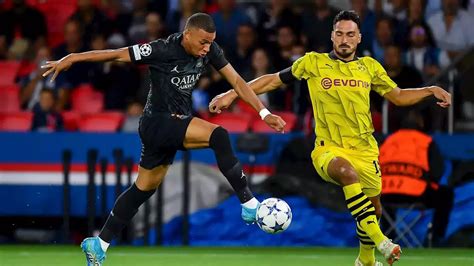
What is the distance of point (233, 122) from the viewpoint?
1700 centimetres

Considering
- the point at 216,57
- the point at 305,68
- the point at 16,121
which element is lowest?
the point at 16,121

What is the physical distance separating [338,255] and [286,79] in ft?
10.6

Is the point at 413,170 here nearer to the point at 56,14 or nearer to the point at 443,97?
the point at 443,97

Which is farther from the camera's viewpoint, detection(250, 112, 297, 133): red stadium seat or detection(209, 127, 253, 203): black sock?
detection(250, 112, 297, 133): red stadium seat

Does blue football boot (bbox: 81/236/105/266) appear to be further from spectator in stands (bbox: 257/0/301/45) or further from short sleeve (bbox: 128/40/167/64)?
spectator in stands (bbox: 257/0/301/45)

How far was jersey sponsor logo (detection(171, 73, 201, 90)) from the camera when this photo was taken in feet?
35.4

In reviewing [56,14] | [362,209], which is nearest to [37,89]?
[56,14]

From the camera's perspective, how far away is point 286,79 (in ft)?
37.3

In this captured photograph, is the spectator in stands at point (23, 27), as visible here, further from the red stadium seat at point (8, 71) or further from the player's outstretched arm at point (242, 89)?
the player's outstretched arm at point (242, 89)

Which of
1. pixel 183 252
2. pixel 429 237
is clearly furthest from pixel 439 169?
pixel 183 252

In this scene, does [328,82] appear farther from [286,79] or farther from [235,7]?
[235,7]

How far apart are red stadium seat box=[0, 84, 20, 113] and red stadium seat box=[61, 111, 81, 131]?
86 cm

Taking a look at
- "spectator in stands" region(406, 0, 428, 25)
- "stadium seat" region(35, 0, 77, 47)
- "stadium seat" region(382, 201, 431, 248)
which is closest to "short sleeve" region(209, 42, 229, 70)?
"stadium seat" region(382, 201, 431, 248)

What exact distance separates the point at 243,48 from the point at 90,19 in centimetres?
247
